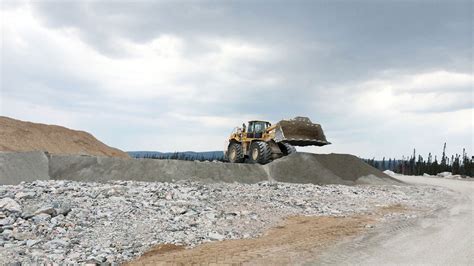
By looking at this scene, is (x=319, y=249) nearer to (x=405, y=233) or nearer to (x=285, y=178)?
(x=405, y=233)

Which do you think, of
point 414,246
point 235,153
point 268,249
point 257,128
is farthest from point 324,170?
point 268,249

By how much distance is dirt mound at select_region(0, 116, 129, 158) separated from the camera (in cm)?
3544

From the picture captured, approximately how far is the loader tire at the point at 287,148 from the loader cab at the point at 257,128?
1.62m

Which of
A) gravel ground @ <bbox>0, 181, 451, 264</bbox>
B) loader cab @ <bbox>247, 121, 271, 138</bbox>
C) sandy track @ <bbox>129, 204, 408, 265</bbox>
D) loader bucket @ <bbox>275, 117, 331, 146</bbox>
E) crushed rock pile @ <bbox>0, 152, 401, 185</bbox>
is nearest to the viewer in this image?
sandy track @ <bbox>129, 204, 408, 265</bbox>

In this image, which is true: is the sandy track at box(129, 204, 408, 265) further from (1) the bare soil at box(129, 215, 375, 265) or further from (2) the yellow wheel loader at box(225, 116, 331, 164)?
(2) the yellow wheel loader at box(225, 116, 331, 164)

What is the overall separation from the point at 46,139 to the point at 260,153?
2369cm

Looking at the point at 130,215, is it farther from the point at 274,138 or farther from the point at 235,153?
the point at 235,153

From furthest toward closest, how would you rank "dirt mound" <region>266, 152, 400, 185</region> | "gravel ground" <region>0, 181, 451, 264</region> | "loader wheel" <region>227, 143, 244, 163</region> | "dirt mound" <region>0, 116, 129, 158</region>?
"dirt mound" <region>0, 116, 129, 158</region>
"loader wheel" <region>227, 143, 244, 163</region>
"dirt mound" <region>266, 152, 400, 185</region>
"gravel ground" <region>0, 181, 451, 264</region>

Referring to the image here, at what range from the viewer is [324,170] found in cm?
2461

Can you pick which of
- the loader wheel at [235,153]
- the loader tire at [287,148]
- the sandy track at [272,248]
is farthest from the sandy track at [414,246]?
the loader wheel at [235,153]

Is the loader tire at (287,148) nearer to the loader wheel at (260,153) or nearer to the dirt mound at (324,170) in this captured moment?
the dirt mound at (324,170)

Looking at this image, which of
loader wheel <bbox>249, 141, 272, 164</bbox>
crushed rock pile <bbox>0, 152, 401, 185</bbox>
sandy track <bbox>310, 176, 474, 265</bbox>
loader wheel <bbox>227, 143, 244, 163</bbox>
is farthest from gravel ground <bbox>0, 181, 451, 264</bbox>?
loader wheel <bbox>227, 143, 244, 163</bbox>

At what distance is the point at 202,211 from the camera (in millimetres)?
12891

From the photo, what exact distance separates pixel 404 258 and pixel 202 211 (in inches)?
244
